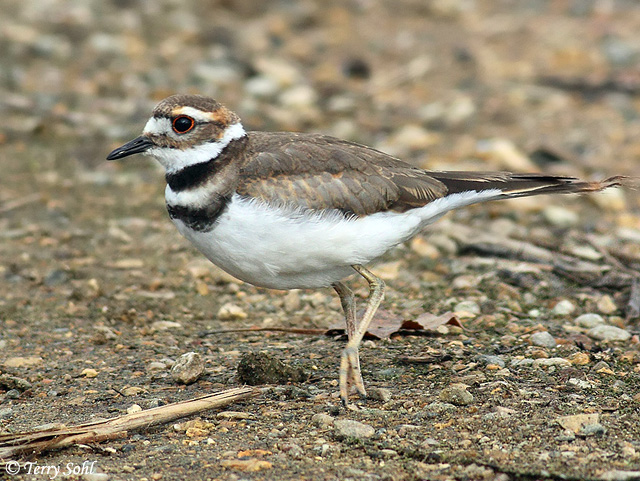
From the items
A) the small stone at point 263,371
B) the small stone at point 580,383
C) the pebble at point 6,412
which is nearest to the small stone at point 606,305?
the small stone at point 580,383

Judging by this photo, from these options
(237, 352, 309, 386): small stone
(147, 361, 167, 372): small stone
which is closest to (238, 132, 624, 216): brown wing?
(237, 352, 309, 386): small stone

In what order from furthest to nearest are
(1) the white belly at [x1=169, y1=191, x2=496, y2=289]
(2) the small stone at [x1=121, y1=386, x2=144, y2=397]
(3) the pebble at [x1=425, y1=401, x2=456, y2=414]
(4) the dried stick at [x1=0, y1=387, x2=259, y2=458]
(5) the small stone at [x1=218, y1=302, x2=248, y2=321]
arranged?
(5) the small stone at [x1=218, y1=302, x2=248, y2=321]
(2) the small stone at [x1=121, y1=386, x2=144, y2=397]
(1) the white belly at [x1=169, y1=191, x2=496, y2=289]
(3) the pebble at [x1=425, y1=401, x2=456, y2=414]
(4) the dried stick at [x1=0, y1=387, x2=259, y2=458]

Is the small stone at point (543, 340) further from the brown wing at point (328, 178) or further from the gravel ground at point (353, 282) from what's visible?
the brown wing at point (328, 178)

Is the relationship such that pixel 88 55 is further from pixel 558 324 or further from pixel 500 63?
pixel 558 324

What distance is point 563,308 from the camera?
676 centimetres

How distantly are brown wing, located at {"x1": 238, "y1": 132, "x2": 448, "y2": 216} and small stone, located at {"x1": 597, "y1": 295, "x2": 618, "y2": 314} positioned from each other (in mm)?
1892

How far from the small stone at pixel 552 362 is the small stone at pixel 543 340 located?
305mm

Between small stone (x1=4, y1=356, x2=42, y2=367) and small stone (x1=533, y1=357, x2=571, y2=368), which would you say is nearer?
small stone (x1=533, y1=357, x2=571, y2=368)

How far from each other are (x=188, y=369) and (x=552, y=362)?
2.41 meters

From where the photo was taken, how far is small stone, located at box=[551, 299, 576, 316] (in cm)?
671

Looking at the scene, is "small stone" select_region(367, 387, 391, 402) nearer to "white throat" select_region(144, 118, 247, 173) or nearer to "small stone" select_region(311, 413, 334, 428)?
"small stone" select_region(311, 413, 334, 428)

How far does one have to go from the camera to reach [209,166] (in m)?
5.51

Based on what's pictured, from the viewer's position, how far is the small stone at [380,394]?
528 centimetres

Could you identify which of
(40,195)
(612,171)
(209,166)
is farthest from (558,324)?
(40,195)
